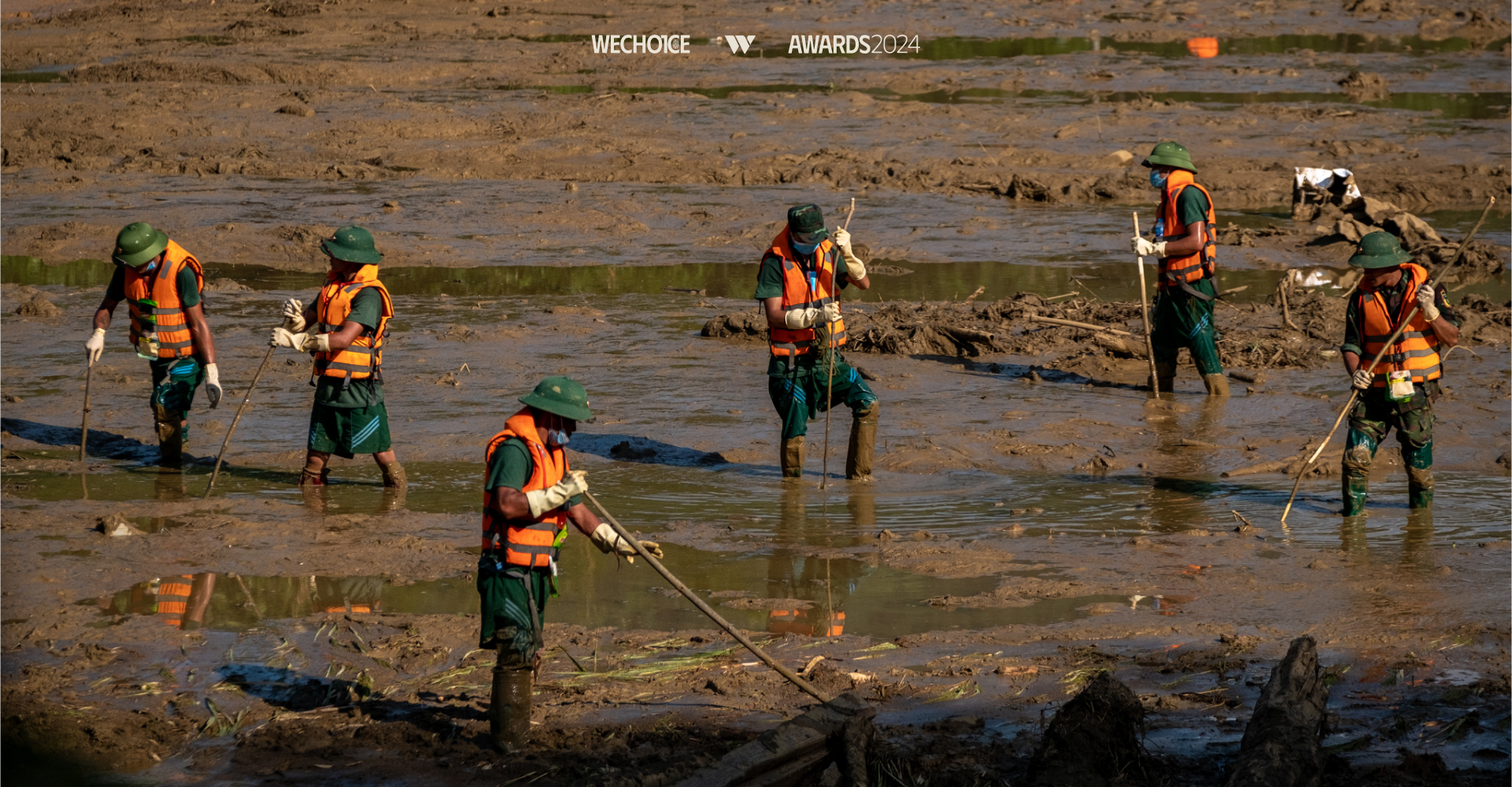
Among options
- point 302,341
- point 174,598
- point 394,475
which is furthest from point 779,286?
point 174,598

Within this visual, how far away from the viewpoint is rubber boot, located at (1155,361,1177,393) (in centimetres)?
1219

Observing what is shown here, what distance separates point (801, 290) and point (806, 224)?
1.56 feet

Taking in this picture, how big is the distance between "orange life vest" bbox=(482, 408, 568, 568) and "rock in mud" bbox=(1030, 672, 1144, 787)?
7.08 feet

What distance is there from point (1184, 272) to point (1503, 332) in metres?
3.78

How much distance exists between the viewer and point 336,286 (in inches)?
358

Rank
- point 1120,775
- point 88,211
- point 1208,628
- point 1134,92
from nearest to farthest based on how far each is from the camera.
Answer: point 1120,775
point 1208,628
point 88,211
point 1134,92

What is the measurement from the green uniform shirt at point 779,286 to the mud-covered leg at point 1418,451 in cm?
361

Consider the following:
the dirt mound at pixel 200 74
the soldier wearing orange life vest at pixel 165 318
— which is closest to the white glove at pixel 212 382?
the soldier wearing orange life vest at pixel 165 318

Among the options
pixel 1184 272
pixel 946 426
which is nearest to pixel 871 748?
pixel 946 426

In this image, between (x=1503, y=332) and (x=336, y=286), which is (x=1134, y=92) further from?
(x=336, y=286)

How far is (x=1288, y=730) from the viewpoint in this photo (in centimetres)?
565

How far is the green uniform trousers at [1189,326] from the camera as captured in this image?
11.6 m

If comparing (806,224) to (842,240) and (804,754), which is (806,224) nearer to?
(842,240)

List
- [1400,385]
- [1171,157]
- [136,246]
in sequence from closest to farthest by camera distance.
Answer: [1400,385], [136,246], [1171,157]
